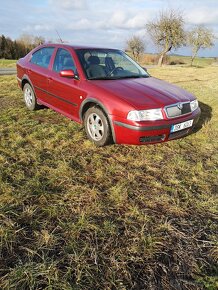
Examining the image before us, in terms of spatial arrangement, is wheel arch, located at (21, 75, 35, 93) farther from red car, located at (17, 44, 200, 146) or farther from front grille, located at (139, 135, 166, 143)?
front grille, located at (139, 135, 166, 143)

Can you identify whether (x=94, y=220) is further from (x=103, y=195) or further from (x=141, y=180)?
(x=141, y=180)

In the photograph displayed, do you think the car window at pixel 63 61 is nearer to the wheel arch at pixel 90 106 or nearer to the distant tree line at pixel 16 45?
the wheel arch at pixel 90 106

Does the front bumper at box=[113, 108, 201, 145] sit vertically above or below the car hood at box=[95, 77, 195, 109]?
below

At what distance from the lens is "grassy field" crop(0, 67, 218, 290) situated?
216 cm

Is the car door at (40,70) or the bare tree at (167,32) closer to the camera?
the car door at (40,70)

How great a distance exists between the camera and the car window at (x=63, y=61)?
494 cm

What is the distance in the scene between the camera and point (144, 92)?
169 inches

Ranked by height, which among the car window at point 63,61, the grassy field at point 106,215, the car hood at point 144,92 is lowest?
the grassy field at point 106,215

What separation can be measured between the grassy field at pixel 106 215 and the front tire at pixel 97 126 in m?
0.17

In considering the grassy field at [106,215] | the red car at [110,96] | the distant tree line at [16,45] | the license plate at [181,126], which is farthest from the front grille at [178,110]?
the distant tree line at [16,45]

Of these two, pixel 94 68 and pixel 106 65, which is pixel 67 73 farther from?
pixel 106 65

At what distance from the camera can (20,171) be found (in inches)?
140

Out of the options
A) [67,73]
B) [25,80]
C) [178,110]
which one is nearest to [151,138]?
[178,110]

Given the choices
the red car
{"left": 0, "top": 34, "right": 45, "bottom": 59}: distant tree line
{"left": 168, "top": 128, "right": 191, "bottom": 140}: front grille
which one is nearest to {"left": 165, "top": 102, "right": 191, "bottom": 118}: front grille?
the red car
